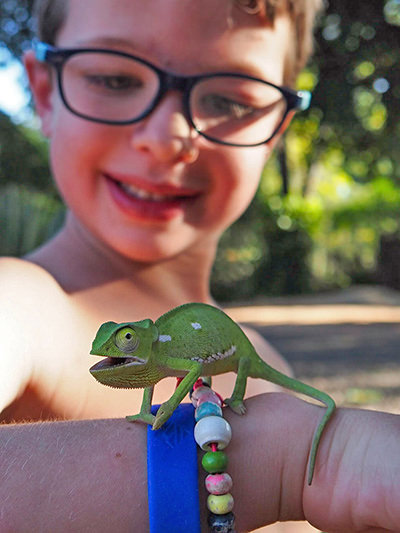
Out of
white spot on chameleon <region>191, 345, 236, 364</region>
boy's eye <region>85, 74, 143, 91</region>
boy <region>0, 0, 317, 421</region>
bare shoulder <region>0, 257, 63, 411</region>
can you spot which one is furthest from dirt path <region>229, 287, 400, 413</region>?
white spot on chameleon <region>191, 345, 236, 364</region>

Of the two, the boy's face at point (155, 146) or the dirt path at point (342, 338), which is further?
the dirt path at point (342, 338)

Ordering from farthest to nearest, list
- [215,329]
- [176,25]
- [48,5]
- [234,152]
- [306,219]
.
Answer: [306,219] → [48,5] → [234,152] → [176,25] → [215,329]

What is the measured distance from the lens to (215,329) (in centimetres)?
70

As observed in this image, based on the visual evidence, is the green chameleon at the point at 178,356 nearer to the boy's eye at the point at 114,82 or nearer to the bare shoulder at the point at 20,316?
the bare shoulder at the point at 20,316

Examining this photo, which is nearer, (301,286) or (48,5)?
(48,5)

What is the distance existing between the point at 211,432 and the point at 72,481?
19cm

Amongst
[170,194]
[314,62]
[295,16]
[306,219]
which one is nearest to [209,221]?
[170,194]

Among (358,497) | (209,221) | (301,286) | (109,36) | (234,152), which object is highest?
(109,36)

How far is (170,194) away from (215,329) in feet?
2.25

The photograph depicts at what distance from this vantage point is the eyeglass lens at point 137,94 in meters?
1.27

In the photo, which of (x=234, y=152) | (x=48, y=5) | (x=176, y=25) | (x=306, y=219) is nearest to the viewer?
(x=176, y=25)

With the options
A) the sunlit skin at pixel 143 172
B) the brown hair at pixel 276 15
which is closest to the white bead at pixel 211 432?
the sunlit skin at pixel 143 172

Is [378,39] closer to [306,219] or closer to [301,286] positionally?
[306,219]

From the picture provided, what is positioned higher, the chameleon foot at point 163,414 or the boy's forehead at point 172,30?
the boy's forehead at point 172,30
